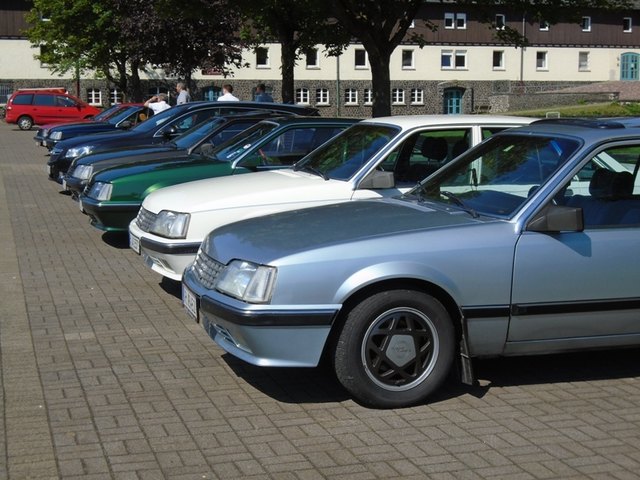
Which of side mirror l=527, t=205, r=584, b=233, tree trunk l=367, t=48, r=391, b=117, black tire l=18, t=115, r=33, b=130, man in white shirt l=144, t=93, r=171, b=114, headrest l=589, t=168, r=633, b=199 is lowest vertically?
black tire l=18, t=115, r=33, b=130

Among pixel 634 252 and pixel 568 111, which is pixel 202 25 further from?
pixel 634 252

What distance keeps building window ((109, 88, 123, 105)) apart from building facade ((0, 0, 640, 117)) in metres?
0.06

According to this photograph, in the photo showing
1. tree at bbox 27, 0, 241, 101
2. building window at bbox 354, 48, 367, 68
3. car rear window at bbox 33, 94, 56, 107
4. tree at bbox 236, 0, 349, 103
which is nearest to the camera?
tree at bbox 236, 0, 349, 103

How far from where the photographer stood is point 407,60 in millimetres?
66438

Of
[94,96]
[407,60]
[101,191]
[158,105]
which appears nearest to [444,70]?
[407,60]

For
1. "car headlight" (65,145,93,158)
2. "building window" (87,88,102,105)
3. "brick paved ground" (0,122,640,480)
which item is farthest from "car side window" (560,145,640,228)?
"building window" (87,88,102,105)

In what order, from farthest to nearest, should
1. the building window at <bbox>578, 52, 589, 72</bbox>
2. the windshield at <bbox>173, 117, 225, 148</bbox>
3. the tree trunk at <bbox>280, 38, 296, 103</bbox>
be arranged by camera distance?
the building window at <bbox>578, 52, 589, 72</bbox>, the tree trunk at <bbox>280, 38, 296, 103</bbox>, the windshield at <bbox>173, 117, 225, 148</bbox>

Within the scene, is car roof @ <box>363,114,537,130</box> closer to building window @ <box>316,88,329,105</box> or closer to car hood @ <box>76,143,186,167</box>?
car hood @ <box>76,143,186,167</box>

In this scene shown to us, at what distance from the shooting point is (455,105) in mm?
67188

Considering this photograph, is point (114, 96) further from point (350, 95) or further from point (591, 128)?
point (591, 128)

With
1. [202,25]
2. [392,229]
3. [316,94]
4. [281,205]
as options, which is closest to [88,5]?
[202,25]

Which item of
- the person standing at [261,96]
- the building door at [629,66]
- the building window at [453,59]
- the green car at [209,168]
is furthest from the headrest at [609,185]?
the building door at [629,66]

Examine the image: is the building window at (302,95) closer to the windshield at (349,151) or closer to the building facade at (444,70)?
the building facade at (444,70)

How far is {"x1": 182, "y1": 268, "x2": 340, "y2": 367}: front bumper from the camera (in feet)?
18.1
